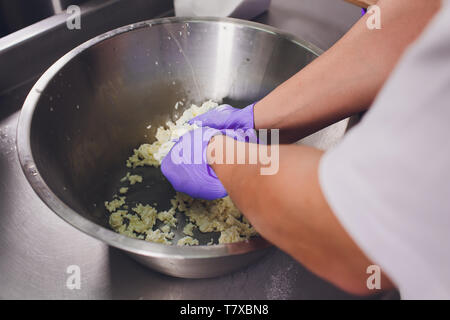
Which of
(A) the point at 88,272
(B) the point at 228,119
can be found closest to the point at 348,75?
(B) the point at 228,119

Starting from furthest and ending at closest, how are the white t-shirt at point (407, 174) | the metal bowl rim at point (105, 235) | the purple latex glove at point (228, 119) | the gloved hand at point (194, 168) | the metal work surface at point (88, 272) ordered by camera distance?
the purple latex glove at point (228, 119)
the gloved hand at point (194, 168)
the metal work surface at point (88, 272)
the metal bowl rim at point (105, 235)
the white t-shirt at point (407, 174)

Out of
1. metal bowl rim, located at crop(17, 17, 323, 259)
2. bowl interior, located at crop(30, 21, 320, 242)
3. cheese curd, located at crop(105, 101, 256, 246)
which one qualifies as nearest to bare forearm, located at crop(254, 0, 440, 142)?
bowl interior, located at crop(30, 21, 320, 242)

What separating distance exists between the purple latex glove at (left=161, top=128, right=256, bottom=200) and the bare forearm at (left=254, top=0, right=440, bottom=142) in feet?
0.36

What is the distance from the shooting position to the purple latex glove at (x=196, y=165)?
28.8 inches

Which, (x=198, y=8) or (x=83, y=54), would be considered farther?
(x=198, y=8)

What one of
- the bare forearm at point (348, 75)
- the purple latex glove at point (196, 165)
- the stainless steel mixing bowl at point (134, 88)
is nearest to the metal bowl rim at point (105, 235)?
the stainless steel mixing bowl at point (134, 88)

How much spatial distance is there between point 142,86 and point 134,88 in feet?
0.08

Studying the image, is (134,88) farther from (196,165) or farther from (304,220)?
(304,220)

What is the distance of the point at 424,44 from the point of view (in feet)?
1.01

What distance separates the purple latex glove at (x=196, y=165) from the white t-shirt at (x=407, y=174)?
0.39m

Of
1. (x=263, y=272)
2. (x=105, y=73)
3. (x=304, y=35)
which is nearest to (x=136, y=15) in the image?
(x=105, y=73)

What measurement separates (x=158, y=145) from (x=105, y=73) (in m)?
0.26

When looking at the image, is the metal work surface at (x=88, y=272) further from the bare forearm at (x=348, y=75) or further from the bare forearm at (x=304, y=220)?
the bare forearm at (x=348, y=75)
